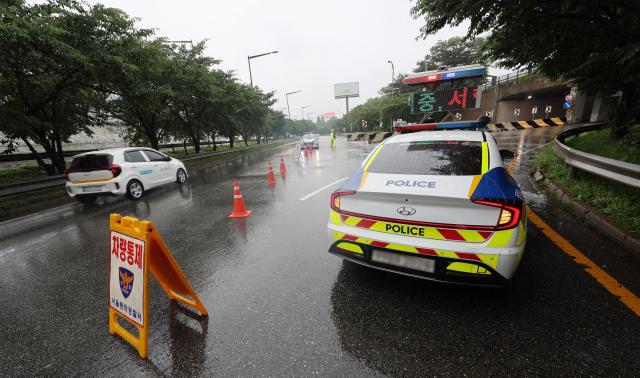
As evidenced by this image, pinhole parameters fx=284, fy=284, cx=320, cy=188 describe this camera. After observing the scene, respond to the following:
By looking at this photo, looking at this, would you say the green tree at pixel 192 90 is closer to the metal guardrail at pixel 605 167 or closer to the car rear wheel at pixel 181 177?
the car rear wheel at pixel 181 177

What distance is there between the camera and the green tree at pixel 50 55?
7578 mm

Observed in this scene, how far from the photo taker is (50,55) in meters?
8.26

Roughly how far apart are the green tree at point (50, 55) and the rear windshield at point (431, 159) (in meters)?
9.20

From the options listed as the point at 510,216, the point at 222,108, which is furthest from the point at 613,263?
the point at 222,108

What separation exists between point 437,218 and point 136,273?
2.56 meters

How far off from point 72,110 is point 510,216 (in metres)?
16.3

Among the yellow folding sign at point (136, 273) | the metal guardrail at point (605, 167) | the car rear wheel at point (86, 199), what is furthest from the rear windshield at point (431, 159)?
the car rear wheel at point (86, 199)

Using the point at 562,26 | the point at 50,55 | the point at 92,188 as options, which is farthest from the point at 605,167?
the point at 50,55

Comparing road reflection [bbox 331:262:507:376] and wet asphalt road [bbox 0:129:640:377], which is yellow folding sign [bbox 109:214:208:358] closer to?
wet asphalt road [bbox 0:129:640:377]

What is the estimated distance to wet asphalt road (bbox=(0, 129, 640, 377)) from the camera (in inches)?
81.0

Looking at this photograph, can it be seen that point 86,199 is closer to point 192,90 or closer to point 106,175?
point 106,175

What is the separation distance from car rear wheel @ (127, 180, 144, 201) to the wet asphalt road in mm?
3700

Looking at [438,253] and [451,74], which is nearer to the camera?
[438,253]

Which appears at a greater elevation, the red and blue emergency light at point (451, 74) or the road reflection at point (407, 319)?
the red and blue emergency light at point (451, 74)
